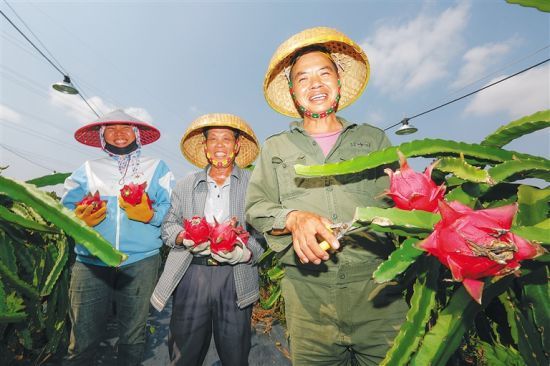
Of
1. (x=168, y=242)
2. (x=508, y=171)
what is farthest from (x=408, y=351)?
(x=168, y=242)

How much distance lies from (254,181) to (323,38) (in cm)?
90

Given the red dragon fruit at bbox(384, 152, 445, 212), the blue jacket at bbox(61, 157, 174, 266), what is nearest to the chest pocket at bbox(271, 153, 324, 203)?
the red dragon fruit at bbox(384, 152, 445, 212)

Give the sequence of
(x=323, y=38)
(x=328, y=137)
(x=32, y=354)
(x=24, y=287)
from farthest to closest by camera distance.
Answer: (x=32, y=354)
(x=328, y=137)
(x=323, y=38)
(x=24, y=287)

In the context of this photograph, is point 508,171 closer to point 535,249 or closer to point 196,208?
point 535,249

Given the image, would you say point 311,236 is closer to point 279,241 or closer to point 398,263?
point 398,263

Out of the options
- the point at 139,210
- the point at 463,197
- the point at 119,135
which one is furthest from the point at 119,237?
the point at 463,197

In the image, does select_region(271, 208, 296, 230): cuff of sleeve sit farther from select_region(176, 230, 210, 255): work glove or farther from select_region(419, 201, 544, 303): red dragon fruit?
select_region(176, 230, 210, 255): work glove

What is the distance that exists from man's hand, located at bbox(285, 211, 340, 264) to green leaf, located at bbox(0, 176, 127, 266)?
22.8 inches

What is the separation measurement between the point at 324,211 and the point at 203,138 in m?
1.93

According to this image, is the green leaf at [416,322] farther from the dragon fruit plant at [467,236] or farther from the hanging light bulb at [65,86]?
the hanging light bulb at [65,86]

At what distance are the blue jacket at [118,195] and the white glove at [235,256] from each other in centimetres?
79

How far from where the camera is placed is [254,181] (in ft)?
5.57

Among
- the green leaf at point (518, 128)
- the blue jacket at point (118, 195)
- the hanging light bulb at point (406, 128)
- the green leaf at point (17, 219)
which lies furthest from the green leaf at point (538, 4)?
the hanging light bulb at point (406, 128)

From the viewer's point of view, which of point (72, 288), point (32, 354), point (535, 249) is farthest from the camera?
point (32, 354)
